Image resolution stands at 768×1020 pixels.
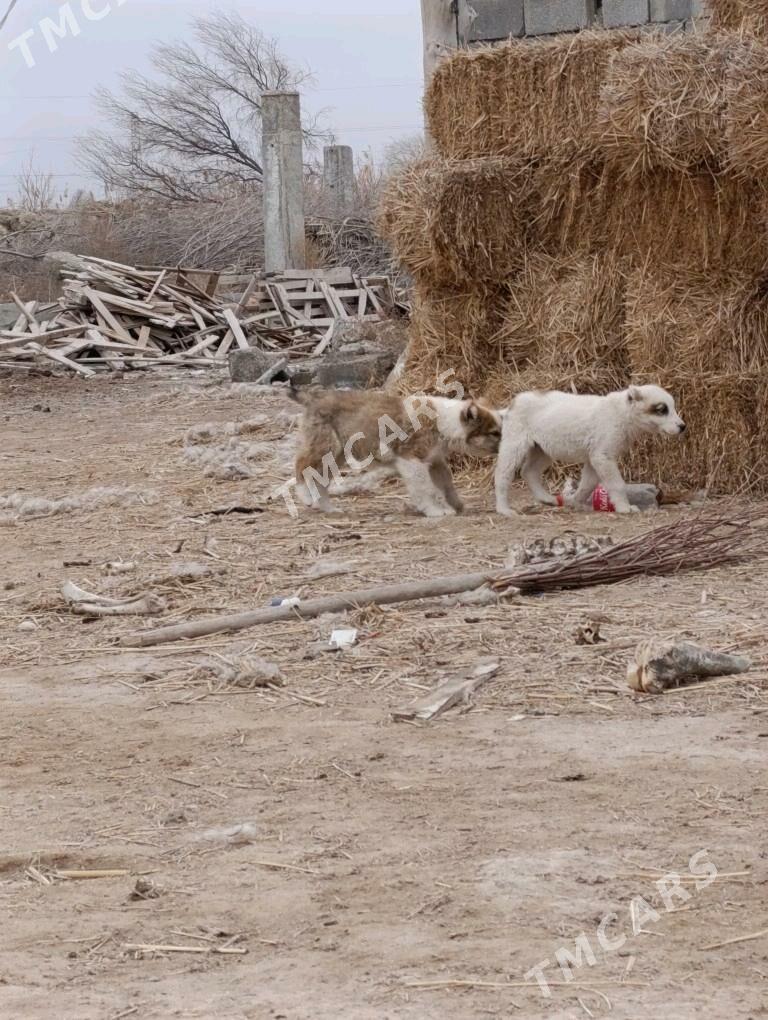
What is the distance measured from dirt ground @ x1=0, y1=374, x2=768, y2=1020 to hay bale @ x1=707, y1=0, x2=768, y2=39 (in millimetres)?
4316

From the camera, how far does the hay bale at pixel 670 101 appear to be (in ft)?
33.6

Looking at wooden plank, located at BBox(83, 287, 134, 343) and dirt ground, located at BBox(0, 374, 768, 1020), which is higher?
wooden plank, located at BBox(83, 287, 134, 343)

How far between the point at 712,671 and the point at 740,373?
4802 millimetres

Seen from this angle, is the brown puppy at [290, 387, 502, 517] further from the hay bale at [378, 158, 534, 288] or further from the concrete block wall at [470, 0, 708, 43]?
the concrete block wall at [470, 0, 708, 43]

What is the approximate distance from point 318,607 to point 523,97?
602 cm

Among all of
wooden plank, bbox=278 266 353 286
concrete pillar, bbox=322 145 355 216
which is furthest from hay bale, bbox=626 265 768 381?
concrete pillar, bbox=322 145 355 216

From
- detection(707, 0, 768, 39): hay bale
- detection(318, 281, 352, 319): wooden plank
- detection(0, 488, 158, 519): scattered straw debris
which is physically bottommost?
detection(0, 488, 158, 519): scattered straw debris

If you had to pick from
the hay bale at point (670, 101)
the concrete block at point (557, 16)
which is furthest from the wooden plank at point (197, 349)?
the hay bale at point (670, 101)

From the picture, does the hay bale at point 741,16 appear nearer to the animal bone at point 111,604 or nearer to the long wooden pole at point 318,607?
the long wooden pole at point 318,607

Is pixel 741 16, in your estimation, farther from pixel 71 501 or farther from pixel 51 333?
pixel 51 333

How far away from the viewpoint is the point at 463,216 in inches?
479

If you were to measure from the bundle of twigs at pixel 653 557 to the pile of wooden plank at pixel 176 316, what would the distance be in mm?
13704

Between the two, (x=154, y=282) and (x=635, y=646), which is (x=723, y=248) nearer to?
(x=635, y=646)

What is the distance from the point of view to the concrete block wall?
1622cm
